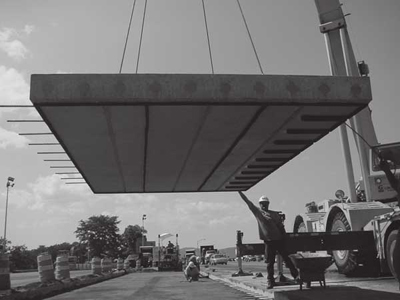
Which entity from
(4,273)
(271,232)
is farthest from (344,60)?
(4,273)

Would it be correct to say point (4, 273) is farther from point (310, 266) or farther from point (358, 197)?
point (358, 197)

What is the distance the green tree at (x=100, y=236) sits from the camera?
142750mm

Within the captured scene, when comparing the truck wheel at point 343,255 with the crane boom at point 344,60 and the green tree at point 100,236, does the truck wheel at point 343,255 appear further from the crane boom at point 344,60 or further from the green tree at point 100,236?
the green tree at point 100,236

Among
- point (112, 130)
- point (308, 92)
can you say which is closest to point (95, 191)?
point (112, 130)

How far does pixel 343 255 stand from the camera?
1254 cm

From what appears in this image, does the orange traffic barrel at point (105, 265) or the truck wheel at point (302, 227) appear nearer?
the truck wheel at point (302, 227)

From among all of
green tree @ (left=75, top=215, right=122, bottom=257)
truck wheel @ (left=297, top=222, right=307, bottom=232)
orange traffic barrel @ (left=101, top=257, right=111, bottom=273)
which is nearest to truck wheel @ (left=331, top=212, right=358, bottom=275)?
truck wheel @ (left=297, top=222, right=307, bottom=232)

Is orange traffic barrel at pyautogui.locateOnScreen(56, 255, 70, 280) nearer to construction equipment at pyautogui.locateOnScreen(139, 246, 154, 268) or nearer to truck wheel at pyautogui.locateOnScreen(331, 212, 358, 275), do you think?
truck wheel at pyautogui.locateOnScreen(331, 212, 358, 275)

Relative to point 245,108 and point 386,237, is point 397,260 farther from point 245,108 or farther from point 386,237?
point 245,108

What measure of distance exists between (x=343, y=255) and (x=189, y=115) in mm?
7522

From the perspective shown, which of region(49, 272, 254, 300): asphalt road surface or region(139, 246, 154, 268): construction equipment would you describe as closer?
region(49, 272, 254, 300): asphalt road surface

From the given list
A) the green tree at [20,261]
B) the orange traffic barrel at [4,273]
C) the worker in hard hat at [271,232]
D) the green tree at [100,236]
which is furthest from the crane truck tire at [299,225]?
the green tree at [100,236]

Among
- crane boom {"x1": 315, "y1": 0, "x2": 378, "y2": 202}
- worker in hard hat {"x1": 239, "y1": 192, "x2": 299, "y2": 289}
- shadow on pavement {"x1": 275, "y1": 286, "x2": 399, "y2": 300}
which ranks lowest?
shadow on pavement {"x1": 275, "y1": 286, "x2": 399, "y2": 300}

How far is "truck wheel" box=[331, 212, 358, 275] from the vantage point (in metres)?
12.0
